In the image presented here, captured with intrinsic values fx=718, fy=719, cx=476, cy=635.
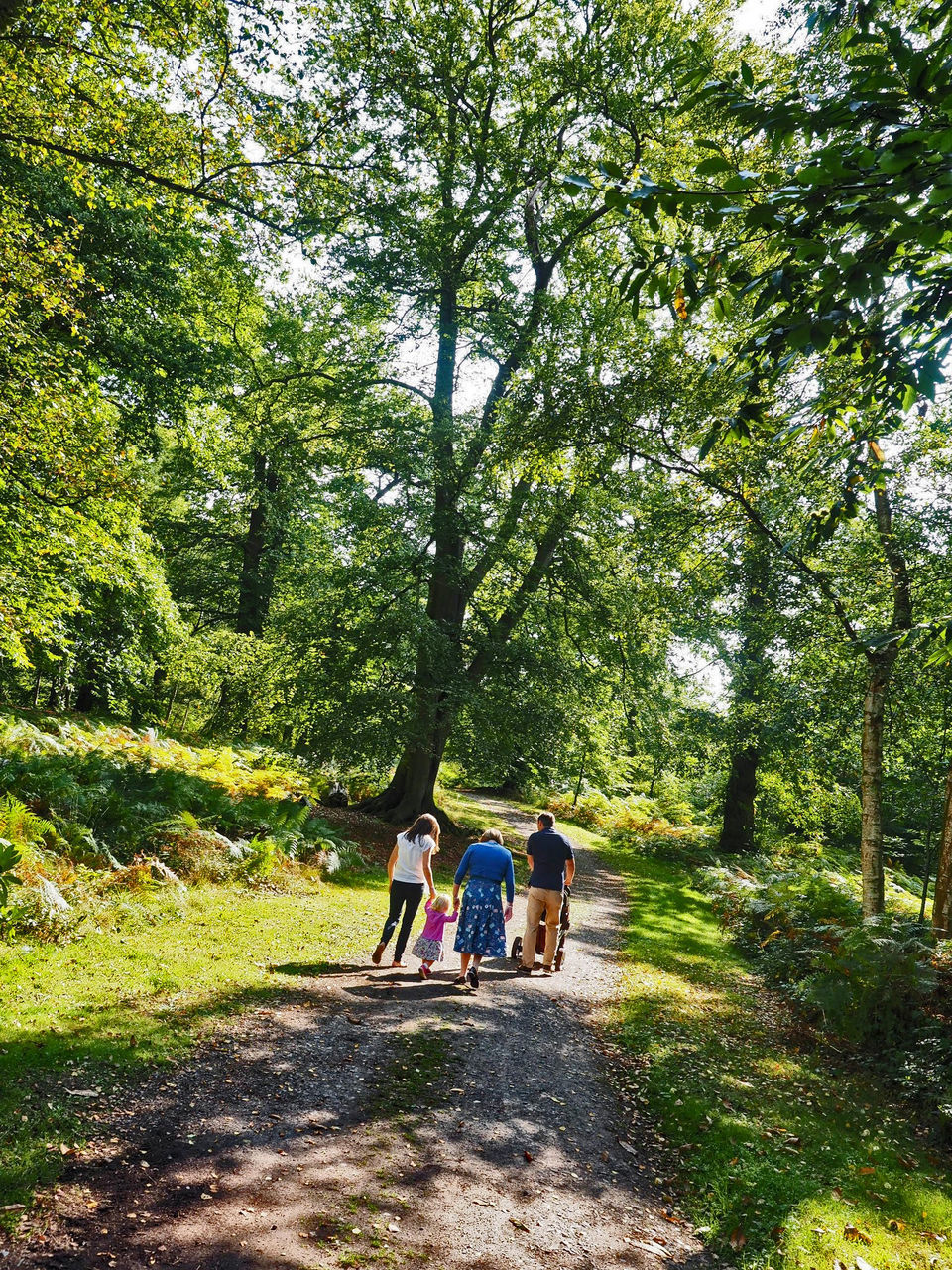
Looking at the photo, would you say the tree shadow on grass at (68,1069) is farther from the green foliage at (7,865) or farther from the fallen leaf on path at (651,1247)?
the fallen leaf on path at (651,1247)

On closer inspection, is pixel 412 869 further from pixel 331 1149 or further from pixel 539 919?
pixel 331 1149

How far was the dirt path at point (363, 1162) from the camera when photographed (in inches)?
149

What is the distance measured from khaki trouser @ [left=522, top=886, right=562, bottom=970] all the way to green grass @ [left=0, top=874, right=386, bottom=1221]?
7.31ft

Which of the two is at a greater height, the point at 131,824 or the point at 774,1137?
the point at 131,824

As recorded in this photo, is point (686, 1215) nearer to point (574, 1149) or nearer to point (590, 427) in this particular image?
point (574, 1149)

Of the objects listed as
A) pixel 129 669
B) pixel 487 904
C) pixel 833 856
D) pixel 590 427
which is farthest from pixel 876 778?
pixel 129 669

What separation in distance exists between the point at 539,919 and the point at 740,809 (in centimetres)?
1577

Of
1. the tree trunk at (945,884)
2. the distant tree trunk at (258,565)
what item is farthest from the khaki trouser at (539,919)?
the distant tree trunk at (258,565)

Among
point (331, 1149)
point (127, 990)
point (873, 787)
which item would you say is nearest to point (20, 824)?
point (127, 990)

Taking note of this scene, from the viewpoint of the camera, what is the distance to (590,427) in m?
11.1

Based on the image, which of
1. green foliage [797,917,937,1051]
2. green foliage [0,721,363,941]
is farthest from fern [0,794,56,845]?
green foliage [797,917,937,1051]

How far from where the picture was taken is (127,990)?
21.6 ft

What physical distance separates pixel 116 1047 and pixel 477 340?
16.9 meters

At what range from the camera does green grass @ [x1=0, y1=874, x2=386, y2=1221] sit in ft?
14.6
